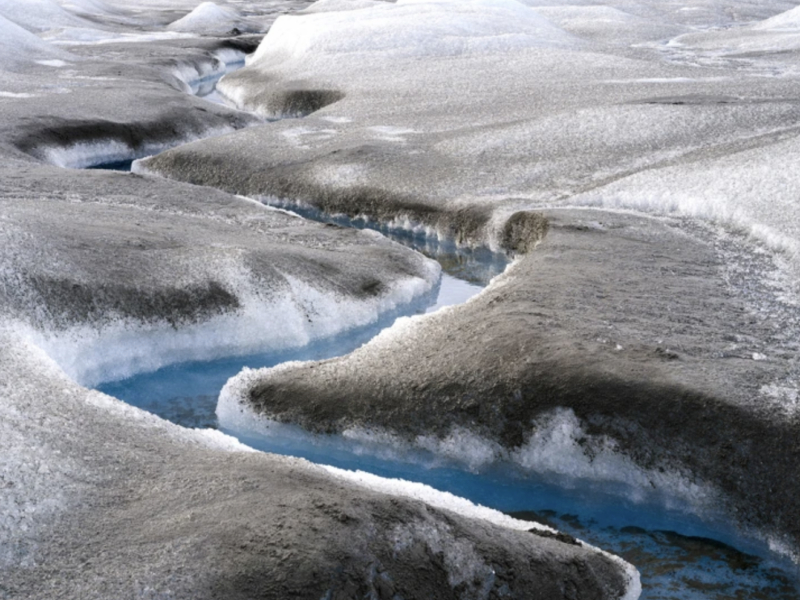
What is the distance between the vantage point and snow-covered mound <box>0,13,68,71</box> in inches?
1104

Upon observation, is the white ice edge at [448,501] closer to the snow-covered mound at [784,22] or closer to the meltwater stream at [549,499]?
the meltwater stream at [549,499]

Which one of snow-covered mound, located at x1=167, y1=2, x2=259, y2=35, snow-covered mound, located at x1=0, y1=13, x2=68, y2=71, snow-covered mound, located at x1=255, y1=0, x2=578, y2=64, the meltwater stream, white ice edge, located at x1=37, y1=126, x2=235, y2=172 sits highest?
snow-covered mound, located at x1=255, y1=0, x2=578, y2=64

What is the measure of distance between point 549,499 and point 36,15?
39.5m

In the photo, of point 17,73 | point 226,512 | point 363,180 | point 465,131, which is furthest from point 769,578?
point 17,73

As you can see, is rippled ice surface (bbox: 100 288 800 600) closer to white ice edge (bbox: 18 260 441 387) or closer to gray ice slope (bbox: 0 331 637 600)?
white ice edge (bbox: 18 260 441 387)

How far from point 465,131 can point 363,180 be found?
294 cm

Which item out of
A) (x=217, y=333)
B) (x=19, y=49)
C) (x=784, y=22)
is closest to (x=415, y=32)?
(x=19, y=49)

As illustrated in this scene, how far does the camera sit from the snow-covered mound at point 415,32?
2816cm

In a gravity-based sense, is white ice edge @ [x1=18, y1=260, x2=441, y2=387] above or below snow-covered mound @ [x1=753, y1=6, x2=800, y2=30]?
below

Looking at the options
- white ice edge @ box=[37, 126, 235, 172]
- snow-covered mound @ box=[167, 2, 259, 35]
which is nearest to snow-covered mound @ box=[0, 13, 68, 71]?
white ice edge @ box=[37, 126, 235, 172]

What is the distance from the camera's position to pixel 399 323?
35.0ft

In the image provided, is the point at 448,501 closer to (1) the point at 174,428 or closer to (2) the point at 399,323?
(1) the point at 174,428

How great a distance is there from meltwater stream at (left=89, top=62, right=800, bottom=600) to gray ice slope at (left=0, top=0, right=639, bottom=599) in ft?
1.06

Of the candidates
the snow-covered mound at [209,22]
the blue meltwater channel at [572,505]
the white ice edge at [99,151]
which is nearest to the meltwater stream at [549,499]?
the blue meltwater channel at [572,505]
